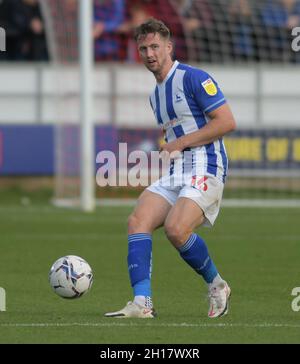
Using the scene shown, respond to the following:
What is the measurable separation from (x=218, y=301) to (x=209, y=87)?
1.50 meters

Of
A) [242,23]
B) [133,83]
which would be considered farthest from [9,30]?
[242,23]

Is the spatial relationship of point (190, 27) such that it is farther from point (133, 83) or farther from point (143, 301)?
point (143, 301)

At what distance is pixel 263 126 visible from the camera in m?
21.3

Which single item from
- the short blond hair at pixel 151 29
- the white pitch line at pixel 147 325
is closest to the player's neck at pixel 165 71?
the short blond hair at pixel 151 29

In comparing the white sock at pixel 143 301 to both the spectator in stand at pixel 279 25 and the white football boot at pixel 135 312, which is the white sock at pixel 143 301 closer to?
the white football boot at pixel 135 312

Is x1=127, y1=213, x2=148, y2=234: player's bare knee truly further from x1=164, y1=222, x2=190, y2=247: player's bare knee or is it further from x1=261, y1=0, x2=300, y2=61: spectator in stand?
x1=261, y1=0, x2=300, y2=61: spectator in stand

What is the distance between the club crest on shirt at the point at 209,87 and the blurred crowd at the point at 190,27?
13280mm

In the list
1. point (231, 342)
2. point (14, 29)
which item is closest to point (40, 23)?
point (14, 29)

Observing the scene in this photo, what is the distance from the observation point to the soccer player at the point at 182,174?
27.4ft

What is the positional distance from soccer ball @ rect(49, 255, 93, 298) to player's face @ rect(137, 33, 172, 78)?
151cm

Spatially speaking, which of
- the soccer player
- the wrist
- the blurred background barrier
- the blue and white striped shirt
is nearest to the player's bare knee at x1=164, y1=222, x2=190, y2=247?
the soccer player
